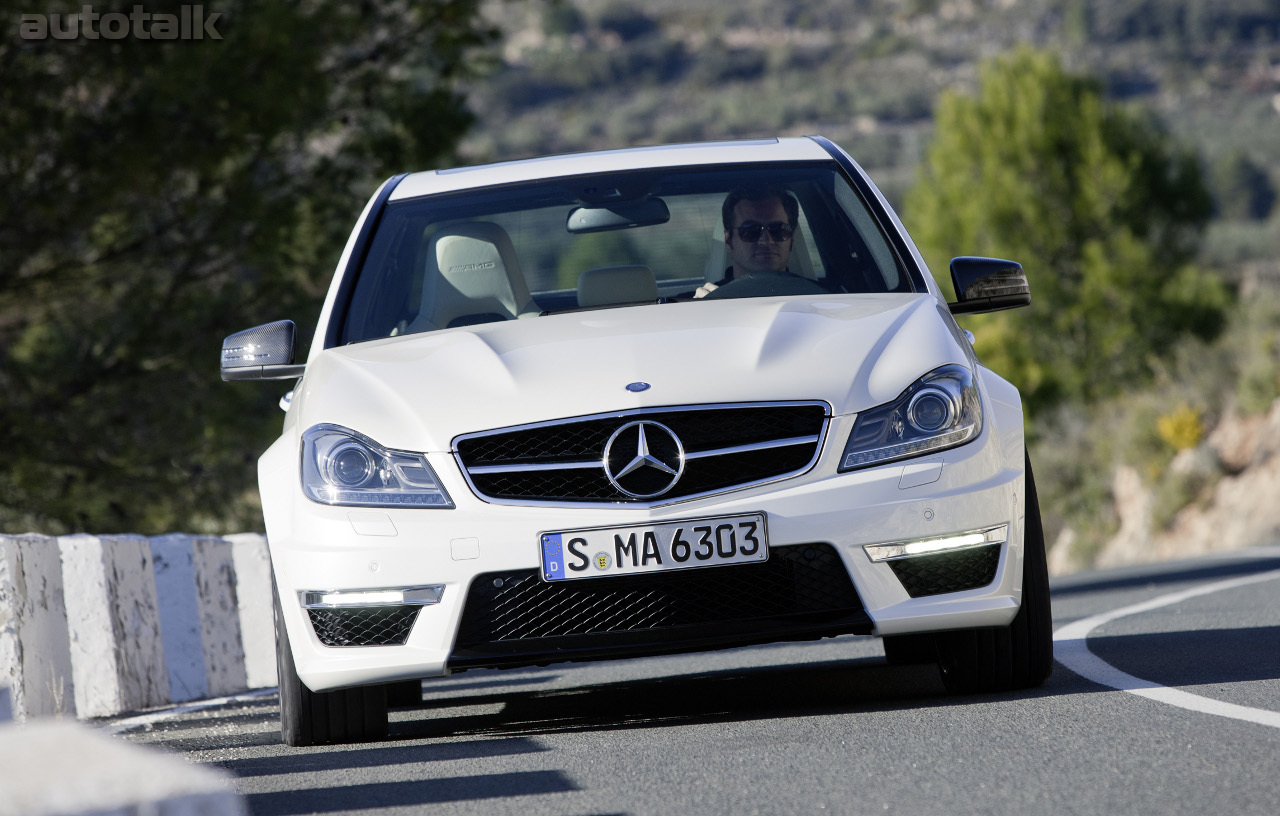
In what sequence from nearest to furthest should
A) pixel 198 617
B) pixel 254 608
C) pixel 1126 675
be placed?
pixel 1126 675
pixel 198 617
pixel 254 608

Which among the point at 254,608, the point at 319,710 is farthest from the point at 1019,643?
the point at 254,608

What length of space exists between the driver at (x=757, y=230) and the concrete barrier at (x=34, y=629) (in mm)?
2638

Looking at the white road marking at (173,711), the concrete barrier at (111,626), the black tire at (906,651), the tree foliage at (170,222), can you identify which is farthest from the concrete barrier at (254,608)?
the tree foliage at (170,222)

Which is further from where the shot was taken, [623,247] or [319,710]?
[623,247]

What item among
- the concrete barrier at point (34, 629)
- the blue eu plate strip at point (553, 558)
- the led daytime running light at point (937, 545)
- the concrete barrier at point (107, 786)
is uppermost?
the concrete barrier at point (107, 786)

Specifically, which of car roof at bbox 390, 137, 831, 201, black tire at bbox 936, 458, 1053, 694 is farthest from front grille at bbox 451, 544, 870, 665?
car roof at bbox 390, 137, 831, 201

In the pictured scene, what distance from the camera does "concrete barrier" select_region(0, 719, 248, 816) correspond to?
2.14 m

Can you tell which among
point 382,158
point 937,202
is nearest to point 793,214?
point 382,158

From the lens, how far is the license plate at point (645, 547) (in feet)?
15.4

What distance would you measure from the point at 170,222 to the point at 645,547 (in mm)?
11374

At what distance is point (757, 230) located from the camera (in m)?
6.13

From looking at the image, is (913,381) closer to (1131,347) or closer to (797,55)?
(1131,347)

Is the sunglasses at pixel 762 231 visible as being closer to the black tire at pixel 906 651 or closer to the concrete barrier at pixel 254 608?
the black tire at pixel 906 651

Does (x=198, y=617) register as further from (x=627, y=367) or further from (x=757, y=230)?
(x=627, y=367)
